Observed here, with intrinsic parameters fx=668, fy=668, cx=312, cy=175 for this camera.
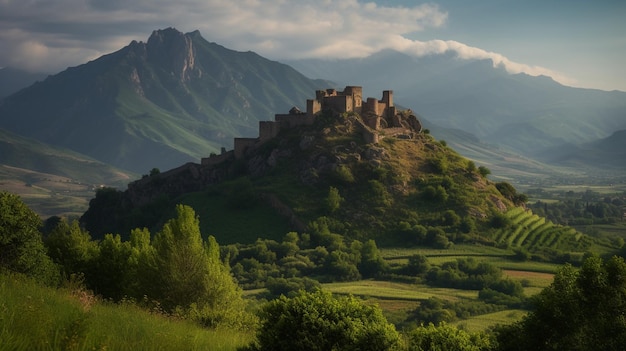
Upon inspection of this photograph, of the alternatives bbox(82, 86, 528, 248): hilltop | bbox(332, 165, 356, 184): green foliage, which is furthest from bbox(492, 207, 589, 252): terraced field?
bbox(332, 165, 356, 184): green foliage

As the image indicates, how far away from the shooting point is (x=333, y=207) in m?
112

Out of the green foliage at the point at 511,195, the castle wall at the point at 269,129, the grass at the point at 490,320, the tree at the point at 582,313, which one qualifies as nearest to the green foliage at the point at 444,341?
the tree at the point at 582,313

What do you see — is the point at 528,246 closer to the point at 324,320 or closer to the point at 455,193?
the point at 455,193

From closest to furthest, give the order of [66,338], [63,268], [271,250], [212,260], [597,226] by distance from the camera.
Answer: [66,338] → [212,260] → [63,268] → [271,250] → [597,226]

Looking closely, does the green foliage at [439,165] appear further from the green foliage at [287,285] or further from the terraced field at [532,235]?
the green foliage at [287,285]

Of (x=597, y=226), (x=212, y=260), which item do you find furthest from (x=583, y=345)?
(x=597, y=226)


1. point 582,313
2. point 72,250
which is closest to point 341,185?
point 72,250

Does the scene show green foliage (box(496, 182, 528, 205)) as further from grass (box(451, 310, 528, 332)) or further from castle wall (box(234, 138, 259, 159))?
grass (box(451, 310, 528, 332))

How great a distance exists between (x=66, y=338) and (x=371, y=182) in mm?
101786

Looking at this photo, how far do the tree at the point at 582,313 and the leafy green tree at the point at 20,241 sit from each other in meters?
25.0

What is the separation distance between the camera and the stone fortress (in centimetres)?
11969

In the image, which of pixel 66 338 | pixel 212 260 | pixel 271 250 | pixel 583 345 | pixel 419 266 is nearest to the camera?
pixel 66 338

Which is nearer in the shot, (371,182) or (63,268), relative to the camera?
(63,268)

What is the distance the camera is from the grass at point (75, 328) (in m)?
15.1
